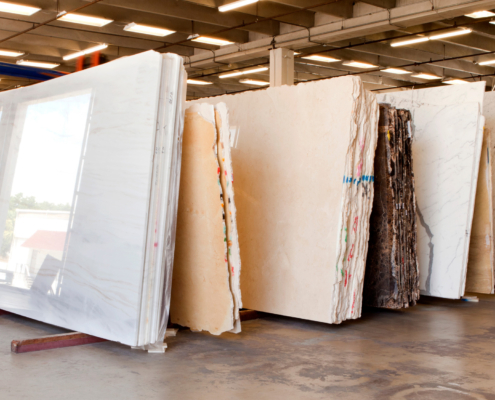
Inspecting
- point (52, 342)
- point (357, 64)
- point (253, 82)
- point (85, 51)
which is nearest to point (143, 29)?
point (85, 51)

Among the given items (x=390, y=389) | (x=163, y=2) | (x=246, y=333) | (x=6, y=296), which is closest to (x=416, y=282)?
(x=246, y=333)

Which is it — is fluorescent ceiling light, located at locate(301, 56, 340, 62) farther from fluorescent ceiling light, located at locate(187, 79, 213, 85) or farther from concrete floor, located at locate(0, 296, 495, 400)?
concrete floor, located at locate(0, 296, 495, 400)

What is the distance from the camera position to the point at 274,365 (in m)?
2.88

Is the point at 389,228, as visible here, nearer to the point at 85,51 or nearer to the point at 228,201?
the point at 228,201

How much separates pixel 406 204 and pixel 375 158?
499mm

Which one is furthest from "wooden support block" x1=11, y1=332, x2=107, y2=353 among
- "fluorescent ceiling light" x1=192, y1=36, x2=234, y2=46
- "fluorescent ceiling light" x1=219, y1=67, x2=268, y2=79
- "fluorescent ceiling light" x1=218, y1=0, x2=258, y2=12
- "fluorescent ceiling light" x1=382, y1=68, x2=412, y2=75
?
"fluorescent ceiling light" x1=382, y1=68, x2=412, y2=75

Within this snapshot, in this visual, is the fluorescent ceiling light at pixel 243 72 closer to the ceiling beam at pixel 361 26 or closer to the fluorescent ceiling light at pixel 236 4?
the ceiling beam at pixel 361 26

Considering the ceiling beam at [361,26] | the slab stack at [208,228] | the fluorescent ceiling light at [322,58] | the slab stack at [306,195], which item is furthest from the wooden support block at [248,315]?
the fluorescent ceiling light at [322,58]

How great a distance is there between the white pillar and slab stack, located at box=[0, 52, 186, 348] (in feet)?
23.1

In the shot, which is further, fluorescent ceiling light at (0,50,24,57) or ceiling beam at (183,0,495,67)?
fluorescent ceiling light at (0,50,24,57)

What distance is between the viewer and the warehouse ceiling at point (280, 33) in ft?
28.6

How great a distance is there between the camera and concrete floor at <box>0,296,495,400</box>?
244 cm

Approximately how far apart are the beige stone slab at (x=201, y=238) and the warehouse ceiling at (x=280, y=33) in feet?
16.8

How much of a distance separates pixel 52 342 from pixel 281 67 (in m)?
8.24
